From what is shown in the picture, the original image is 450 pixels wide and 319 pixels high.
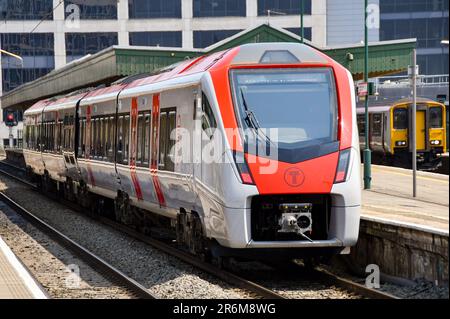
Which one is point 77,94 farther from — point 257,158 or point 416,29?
point 416,29

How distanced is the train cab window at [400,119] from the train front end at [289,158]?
24671mm

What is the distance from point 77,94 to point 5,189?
32.3 ft

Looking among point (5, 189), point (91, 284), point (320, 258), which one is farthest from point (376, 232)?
point (5, 189)

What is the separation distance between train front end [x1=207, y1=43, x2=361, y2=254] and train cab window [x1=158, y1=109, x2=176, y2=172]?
230cm

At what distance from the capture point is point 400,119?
37.1 meters

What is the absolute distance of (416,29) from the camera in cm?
5478

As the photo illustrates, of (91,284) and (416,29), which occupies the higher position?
(416,29)

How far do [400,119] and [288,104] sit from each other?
25408mm

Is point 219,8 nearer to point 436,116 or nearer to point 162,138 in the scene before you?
point 436,116

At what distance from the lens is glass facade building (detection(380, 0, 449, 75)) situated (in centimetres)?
5241

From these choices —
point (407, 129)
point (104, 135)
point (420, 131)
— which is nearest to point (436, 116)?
point (420, 131)

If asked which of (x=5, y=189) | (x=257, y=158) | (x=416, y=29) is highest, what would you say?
(x=416, y=29)

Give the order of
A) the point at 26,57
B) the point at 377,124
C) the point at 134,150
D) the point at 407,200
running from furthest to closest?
the point at 26,57 < the point at 377,124 < the point at 407,200 < the point at 134,150

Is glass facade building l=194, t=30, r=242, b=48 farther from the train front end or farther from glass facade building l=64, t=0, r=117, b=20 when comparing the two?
the train front end
